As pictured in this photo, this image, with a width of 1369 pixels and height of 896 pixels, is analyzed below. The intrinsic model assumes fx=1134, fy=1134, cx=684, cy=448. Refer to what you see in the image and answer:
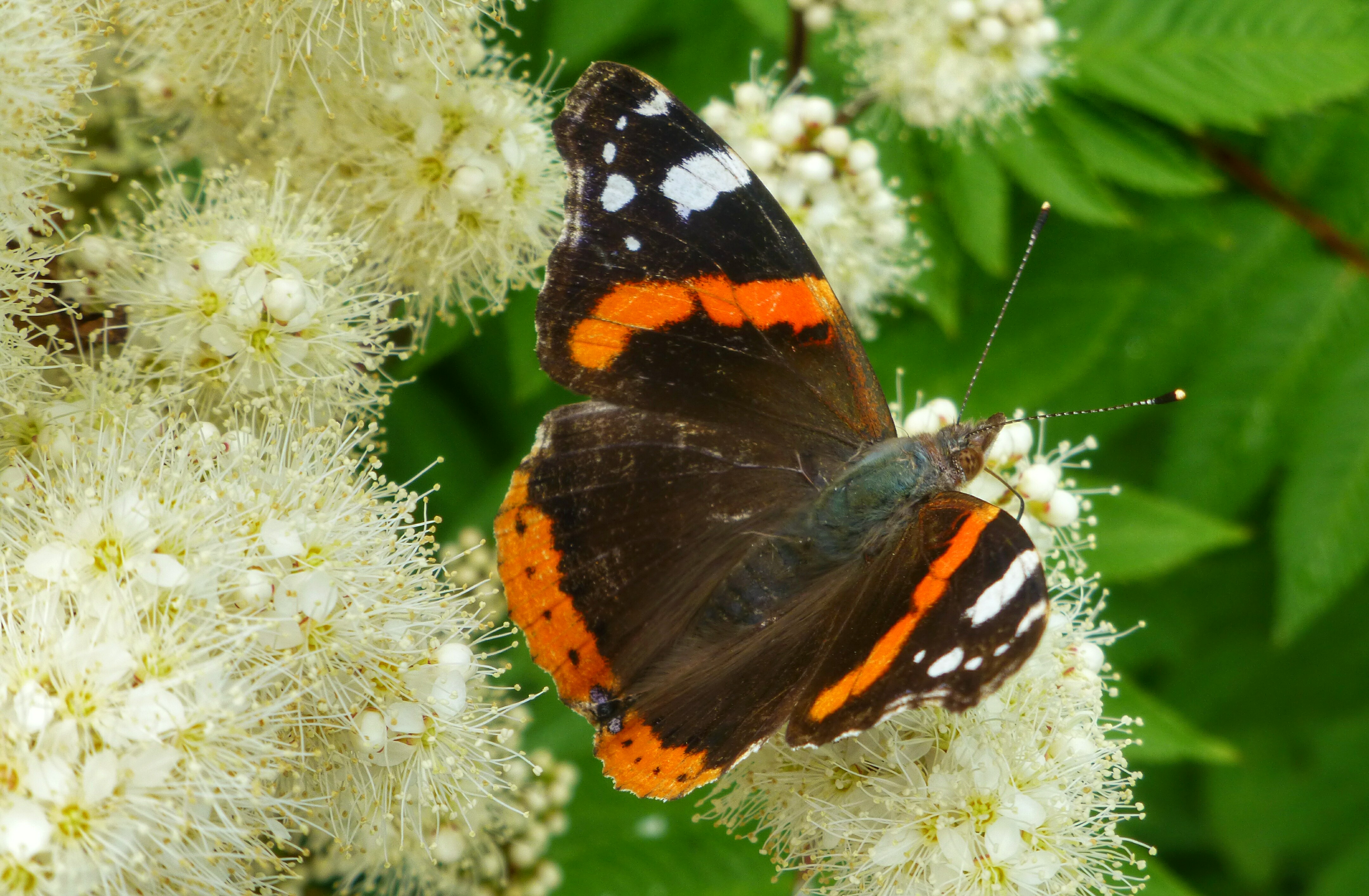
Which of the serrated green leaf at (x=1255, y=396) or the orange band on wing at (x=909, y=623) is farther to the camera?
the serrated green leaf at (x=1255, y=396)

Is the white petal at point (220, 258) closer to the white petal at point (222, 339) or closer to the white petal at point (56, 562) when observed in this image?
the white petal at point (222, 339)

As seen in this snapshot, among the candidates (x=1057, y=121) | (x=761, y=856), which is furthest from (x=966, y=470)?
(x=1057, y=121)

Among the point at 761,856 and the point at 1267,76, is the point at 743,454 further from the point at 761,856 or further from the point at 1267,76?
the point at 1267,76

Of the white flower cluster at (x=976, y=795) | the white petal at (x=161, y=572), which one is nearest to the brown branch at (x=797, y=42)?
the white flower cluster at (x=976, y=795)

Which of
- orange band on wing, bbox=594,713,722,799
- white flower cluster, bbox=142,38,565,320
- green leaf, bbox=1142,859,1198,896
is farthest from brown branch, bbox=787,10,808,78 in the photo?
green leaf, bbox=1142,859,1198,896

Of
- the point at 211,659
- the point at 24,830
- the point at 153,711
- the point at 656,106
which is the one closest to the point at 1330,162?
the point at 656,106

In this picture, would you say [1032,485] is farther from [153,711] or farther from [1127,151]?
[153,711]
